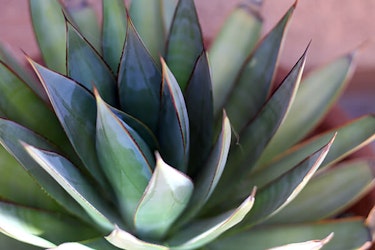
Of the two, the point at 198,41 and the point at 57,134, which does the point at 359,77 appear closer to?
the point at 198,41

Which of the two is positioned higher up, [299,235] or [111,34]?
[111,34]

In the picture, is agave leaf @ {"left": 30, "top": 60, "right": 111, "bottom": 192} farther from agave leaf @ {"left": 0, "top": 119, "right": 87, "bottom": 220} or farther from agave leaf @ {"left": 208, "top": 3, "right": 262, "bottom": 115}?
agave leaf @ {"left": 208, "top": 3, "right": 262, "bottom": 115}

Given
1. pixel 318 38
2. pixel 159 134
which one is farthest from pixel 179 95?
pixel 318 38

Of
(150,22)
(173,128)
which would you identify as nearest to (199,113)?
(173,128)

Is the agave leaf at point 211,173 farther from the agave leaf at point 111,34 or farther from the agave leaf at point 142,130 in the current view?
the agave leaf at point 111,34

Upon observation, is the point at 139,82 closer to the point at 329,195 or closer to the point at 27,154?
the point at 27,154

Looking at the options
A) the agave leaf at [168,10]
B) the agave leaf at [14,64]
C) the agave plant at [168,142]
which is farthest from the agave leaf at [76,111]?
the agave leaf at [168,10]
